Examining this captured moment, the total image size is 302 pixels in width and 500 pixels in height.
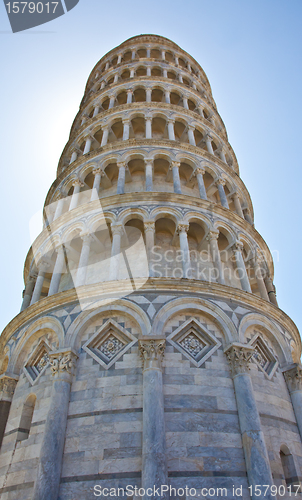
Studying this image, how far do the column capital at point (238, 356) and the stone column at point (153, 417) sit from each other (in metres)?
1.89

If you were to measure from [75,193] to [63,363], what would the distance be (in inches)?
335

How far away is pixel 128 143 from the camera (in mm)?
16969

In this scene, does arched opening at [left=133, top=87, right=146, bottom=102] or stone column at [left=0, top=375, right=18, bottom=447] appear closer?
stone column at [left=0, top=375, right=18, bottom=447]

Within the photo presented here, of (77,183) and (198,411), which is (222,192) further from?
(198,411)

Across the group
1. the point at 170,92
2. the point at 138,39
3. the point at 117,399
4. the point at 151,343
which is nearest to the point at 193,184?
the point at 170,92

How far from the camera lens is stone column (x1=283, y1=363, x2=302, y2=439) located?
10.7 meters

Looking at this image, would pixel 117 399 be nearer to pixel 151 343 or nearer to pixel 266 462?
pixel 151 343

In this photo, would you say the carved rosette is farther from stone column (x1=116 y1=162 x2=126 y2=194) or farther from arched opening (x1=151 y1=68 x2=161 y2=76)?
arched opening (x1=151 y1=68 x2=161 y2=76)

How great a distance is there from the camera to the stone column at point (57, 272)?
12.9m

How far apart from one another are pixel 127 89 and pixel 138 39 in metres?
7.81

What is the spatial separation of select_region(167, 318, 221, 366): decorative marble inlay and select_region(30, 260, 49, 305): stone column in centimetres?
579

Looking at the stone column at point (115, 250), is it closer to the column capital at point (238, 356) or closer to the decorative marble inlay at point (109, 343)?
the decorative marble inlay at point (109, 343)

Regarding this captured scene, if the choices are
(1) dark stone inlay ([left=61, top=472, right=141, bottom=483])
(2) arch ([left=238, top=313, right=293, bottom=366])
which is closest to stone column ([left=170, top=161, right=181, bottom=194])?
(2) arch ([left=238, top=313, right=293, bottom=366])

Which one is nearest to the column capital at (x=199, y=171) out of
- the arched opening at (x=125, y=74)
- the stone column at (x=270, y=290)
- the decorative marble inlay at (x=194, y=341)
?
the stone column at (x=270, y=290)
